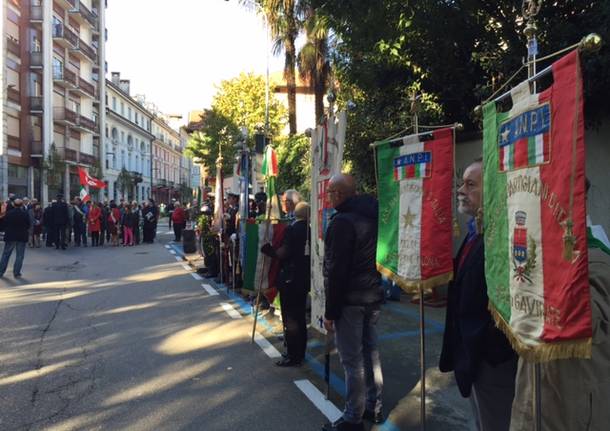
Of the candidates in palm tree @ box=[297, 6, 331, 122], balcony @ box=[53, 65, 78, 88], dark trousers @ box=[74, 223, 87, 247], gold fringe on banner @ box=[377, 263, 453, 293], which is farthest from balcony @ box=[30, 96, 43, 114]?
gold fringe on banner @ box=[377, 263, 453, 293]

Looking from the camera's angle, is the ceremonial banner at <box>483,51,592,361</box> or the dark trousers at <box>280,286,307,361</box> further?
the dark trousers at <box>280,286,307,361</box>

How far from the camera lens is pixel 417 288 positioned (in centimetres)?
331

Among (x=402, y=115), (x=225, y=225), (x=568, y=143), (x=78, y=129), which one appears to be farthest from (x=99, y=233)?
(x=78, y=129)

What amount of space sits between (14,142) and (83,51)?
14.6 metres

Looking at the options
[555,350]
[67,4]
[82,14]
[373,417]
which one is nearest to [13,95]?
[67,4]

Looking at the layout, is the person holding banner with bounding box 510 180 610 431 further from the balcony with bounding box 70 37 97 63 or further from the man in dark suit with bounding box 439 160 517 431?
the balcony with bounding box 70 37 97 63

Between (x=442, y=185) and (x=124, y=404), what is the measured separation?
10.6ft

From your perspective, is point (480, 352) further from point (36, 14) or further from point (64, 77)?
point (64, 77)

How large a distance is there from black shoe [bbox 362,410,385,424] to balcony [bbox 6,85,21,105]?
35.7 metres

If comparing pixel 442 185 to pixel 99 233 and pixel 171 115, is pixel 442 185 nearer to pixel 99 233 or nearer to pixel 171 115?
pixel 99 233

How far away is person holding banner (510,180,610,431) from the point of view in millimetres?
1842

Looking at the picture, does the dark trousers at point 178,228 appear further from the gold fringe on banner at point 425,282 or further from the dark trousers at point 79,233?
the gold fringe on banner at point 425,282

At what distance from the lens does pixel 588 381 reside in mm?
1851

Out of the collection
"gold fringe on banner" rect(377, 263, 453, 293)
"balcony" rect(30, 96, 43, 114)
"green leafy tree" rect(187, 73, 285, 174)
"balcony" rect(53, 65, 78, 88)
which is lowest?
"gold fringe on banner" rect(377, 263, 453, 293)
